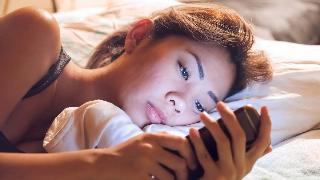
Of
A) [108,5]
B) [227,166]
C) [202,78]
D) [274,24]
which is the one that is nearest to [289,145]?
[202,78]

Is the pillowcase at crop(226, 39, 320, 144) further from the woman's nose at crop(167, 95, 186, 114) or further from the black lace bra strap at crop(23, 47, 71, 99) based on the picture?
the black lace bra strap at crop(23, 47, 71, 99)

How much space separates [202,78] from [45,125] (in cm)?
31

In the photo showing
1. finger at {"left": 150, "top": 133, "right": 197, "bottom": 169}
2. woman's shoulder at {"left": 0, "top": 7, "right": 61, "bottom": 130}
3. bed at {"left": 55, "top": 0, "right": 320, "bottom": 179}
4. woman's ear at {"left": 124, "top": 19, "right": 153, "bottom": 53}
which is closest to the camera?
finger at {"left": 150, "top": 133, "right": 197, "bottom": 169}

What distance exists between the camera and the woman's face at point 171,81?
104 cm

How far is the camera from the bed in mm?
1021

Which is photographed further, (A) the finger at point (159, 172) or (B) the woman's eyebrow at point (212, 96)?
(B) the woman's eyebrow at point (212, 96)

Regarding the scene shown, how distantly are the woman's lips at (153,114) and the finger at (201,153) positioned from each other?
1.13 feet

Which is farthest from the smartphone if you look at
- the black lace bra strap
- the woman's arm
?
the black lace bra strap

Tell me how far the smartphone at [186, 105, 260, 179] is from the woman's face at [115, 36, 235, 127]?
325 mm

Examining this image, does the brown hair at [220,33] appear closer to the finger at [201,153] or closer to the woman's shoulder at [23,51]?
the woman's shoulder at [23,51]

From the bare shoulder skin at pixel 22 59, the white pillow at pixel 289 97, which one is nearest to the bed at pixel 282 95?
the white pillow at pixel 289 97

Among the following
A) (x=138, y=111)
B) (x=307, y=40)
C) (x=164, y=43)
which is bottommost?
(x=307, y=40)

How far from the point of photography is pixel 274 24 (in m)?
1.75

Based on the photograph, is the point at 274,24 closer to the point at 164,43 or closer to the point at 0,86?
the point at 164,43
